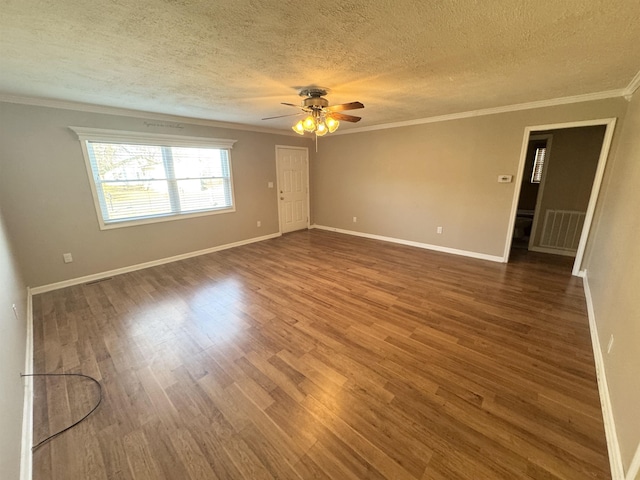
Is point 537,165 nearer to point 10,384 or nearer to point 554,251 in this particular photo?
point 554,251

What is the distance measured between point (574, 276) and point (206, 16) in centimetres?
514

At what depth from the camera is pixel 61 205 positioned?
3.31 m

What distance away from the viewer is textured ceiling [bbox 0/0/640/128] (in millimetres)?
1404

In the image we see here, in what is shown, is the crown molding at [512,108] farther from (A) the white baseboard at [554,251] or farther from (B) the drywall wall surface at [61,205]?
(B) the drywall wall surface at [61,205]

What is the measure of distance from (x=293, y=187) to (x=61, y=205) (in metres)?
4.09

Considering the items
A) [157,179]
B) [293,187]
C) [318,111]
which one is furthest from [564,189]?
[157,179]

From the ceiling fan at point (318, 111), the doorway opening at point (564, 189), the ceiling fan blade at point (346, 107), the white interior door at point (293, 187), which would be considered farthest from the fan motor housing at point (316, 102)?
the doorway opening at point (564, 189)

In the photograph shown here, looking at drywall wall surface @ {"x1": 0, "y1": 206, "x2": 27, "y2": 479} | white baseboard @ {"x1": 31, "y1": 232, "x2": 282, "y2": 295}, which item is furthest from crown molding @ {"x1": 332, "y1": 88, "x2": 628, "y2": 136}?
drywall wall surface @ {"x1": 0, "y1": 206, "x2": 27, "y2": 479}

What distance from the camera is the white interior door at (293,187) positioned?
5.90 meters

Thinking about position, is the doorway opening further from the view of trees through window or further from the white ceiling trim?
the view of trees through window

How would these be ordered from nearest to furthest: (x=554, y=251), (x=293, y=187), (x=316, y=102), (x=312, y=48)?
(x=312, y=48) → (x=316, y=102) → (x=554, y=251) → (x=293, y=187)

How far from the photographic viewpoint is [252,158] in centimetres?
526

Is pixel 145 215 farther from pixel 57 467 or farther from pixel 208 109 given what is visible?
pixel 57 467

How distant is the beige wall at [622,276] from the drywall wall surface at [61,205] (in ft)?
17.1
